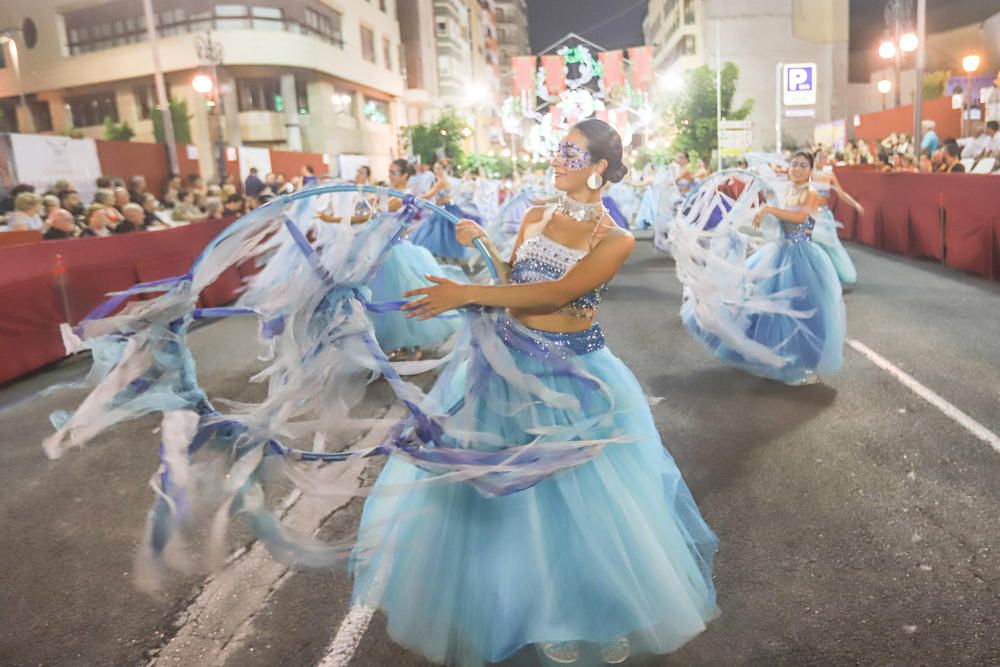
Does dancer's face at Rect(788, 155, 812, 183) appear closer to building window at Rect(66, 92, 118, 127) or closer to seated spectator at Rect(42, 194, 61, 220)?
seated spectator at Rect(42, 194, 61, 220)

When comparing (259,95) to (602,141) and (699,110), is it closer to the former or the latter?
(699,110)

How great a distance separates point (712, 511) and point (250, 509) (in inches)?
106

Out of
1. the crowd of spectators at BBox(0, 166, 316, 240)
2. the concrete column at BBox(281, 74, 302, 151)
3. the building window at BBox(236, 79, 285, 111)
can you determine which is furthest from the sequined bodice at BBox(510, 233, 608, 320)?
the building window at BBox(236, 79, 285, 111)

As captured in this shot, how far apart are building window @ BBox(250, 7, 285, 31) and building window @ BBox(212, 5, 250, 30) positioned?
1.15 ft

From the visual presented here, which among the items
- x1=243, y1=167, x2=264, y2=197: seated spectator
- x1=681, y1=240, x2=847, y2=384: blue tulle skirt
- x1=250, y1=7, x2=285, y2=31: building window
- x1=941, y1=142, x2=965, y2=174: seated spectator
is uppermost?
x1=250, y1=7, x2=285, y2=31: building window

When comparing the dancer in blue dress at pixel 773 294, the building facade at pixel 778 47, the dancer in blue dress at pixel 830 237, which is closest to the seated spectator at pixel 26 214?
the dancer in blue dress at pixel 773 294

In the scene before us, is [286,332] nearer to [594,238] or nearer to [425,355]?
[594,238]

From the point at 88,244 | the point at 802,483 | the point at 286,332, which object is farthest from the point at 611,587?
the point at 88,244

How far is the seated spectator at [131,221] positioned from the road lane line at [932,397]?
10.0m

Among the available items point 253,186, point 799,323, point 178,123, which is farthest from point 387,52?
point 799,323

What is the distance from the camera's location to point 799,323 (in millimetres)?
6555

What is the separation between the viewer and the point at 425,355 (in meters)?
8.22

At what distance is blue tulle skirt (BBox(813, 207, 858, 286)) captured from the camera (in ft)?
33.9

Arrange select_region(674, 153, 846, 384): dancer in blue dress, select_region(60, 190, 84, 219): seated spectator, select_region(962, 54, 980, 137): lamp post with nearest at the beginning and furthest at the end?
select_region(674, 153, 846, 384): dancer in blue dress
select_region(60, 190, 84, 219): seated spectator
select_region(962, 54, 980, 137): lamp post
